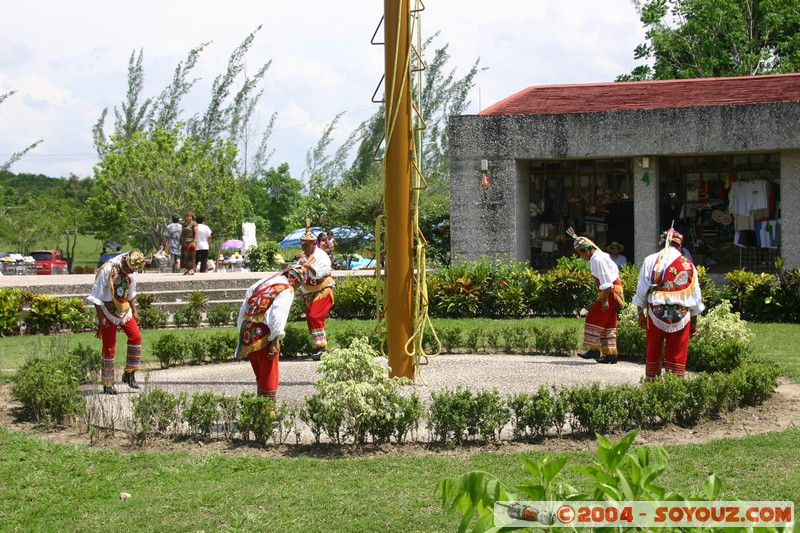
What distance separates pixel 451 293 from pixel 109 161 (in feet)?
66.9

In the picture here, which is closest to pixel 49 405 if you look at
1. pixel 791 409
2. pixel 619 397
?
pixel 619 397

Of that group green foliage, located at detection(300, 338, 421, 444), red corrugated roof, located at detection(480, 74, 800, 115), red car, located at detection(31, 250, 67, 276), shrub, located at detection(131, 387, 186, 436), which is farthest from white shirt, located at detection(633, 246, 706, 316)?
red car, located at detection(31, 250, 67, 276)

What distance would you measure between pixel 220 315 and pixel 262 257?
34.1 ft

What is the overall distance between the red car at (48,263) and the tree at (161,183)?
253 centimetres

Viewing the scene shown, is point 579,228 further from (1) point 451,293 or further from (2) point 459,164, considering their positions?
(1) point 451,293

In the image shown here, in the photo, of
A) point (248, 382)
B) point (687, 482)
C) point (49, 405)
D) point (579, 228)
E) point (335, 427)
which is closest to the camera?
point (687, 482)

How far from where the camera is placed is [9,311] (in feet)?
53.2

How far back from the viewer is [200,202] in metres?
34.8

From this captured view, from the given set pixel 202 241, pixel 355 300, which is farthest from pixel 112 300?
pixel 202 241

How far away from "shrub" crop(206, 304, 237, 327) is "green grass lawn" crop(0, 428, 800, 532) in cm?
923

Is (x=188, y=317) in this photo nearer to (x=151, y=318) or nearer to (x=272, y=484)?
(x=151, y=318)

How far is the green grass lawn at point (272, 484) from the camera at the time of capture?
579cm

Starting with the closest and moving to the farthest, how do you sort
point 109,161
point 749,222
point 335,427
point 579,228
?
1. point 335,427
2. point 749,222
3. point 579,228
4. point 109,161

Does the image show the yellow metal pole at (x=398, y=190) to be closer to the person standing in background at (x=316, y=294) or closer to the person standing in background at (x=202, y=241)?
the person standing in background at (x=316, y=294)
